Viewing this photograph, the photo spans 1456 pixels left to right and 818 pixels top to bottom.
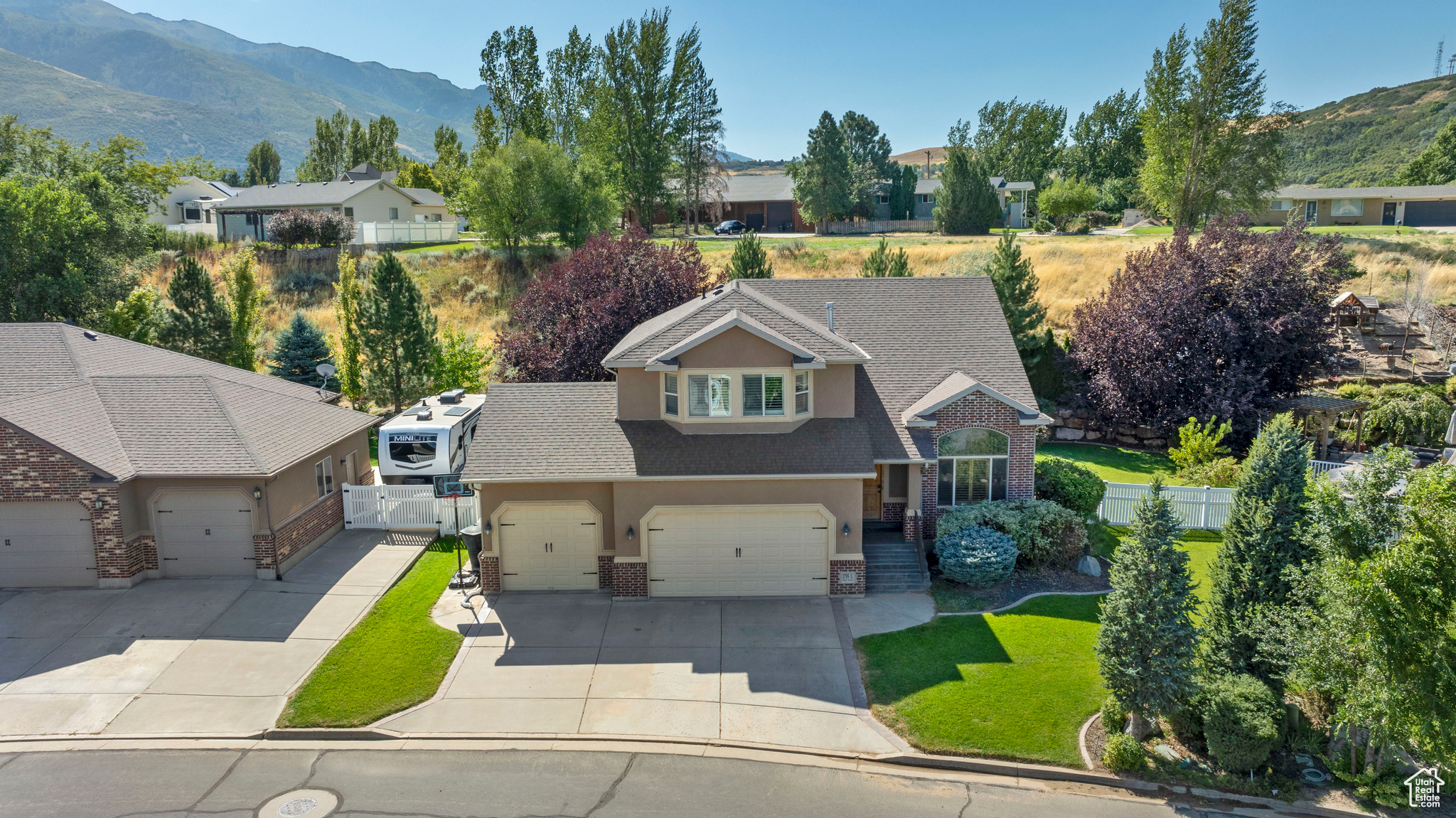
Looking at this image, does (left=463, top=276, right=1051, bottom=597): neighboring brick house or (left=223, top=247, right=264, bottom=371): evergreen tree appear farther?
(left=223, top=247, right=264, bottom=371): evergreen tree

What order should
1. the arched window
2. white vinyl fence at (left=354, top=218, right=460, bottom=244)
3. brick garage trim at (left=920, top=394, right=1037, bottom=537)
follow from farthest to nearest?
white vinyl fence at (left=354, top=218, right=460, bottom=244), the arched window, brick garage trim at (left=920, top=394, right=1037, bottom=537)

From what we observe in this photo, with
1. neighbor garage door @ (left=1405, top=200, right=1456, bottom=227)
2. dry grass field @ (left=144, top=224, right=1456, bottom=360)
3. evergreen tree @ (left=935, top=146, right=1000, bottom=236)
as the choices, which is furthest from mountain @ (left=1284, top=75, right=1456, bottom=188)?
dry grass field @ (left=144, top=224, right=1456, bottom=360)

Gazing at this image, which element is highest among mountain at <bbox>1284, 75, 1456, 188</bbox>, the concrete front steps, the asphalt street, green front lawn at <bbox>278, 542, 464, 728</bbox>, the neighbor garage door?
mountain at <bbox>1284, 75, 1456, 188</bbox>

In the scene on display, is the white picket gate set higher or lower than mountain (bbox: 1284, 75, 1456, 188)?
lower

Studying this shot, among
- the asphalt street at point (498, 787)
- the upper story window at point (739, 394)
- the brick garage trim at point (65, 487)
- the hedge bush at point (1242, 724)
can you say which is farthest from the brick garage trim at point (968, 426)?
the brick garage trim at point (65, 487)

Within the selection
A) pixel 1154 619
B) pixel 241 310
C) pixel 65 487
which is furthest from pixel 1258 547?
pixel 241 310

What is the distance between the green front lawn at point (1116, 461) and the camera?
87.4ft

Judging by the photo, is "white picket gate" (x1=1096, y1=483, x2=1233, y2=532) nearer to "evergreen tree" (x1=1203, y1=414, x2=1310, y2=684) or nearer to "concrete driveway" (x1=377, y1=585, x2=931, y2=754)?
"concrete driveway" (x1=377, y1=585, x2=931, y2=754)

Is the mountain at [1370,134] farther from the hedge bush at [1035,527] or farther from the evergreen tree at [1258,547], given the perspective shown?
the evergreen tree at [1258,547]

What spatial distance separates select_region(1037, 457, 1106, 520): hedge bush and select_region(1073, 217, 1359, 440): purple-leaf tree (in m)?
8.97

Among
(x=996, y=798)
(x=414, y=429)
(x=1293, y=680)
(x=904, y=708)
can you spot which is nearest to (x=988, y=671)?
(x=904, y=708)

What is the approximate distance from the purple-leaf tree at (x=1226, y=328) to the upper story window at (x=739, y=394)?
16907 mm

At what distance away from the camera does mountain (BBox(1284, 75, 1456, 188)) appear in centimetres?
12756

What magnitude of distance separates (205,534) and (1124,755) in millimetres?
18808
